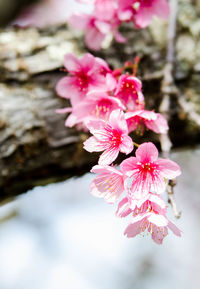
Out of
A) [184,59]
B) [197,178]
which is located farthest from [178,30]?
[197,178]

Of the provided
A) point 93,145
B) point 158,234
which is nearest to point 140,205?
point 158,234

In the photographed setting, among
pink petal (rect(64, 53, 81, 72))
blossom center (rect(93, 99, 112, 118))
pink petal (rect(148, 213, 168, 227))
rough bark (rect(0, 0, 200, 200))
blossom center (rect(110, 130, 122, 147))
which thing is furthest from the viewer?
rough bark (rect(0, 0, 200, 200))

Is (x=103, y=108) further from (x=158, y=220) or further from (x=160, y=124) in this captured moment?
(x=158, y=220)

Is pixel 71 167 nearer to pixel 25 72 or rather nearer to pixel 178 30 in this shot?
pixel 25 72

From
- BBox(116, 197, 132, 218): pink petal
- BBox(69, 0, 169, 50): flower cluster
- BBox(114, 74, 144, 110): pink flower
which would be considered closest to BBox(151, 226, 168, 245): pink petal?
BBox(116, 197, 132, 218): pink petal

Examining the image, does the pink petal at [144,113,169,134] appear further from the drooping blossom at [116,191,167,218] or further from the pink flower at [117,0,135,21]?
the pink flower at [117,0,135,21]

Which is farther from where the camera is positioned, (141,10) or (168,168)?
(141,10)

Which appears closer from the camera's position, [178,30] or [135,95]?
[135,95]
